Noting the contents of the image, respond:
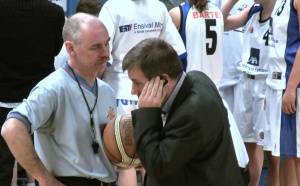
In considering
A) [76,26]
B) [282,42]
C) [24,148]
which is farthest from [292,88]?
[24,148]

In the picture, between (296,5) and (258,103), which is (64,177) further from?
(258,103)

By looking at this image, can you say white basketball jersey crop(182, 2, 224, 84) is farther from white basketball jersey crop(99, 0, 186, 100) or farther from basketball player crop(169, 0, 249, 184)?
white basketball jersey crop(99, 0, 186, 100)

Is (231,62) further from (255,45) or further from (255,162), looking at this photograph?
(255,162)

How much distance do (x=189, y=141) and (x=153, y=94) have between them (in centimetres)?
29

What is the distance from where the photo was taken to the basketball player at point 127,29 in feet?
18.4

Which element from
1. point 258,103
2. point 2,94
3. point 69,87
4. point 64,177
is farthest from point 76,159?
point 258,103

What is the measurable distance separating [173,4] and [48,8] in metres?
2.59

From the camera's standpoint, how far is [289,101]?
18.0ft

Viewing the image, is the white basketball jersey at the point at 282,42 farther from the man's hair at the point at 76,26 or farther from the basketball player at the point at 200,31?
the man's hair at the point at 76,26

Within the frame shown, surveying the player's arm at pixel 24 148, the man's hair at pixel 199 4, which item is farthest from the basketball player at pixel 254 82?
the player's arm at pixel 24 148

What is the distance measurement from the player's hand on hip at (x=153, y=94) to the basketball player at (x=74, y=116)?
596mm

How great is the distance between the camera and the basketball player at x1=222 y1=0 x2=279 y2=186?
6359 millimetres

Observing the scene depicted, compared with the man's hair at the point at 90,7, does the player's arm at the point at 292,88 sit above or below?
below

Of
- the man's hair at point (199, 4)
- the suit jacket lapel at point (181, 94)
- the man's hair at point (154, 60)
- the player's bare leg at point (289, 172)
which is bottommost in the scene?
the player's bare leg at point (289, 172)
